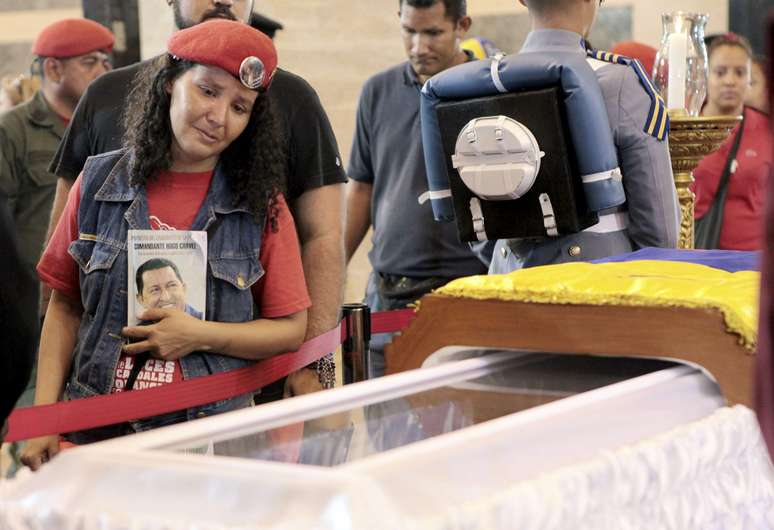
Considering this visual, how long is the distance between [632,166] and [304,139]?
0.76 metres

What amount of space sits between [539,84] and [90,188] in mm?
1065

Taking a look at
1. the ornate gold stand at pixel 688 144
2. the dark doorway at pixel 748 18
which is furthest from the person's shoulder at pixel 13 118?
the dark doorway at pixel 748 18

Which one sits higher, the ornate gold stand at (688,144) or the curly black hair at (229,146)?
the curly black hair at (229,146)

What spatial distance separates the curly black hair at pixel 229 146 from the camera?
2529mm

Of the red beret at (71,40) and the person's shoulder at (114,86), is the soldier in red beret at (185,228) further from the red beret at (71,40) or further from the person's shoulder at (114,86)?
the red beret at (71,40)

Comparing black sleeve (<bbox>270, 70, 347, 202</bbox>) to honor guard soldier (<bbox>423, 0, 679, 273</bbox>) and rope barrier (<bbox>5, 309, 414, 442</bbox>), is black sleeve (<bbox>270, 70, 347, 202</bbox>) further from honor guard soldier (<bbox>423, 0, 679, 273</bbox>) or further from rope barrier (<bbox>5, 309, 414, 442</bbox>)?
rope barrier (<bbox>5, 309, 414, 442</bbox>)

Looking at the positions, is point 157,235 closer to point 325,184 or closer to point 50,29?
point 325,184

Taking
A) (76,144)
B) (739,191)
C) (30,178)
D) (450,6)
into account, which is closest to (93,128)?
(76,144)

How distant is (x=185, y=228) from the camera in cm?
251

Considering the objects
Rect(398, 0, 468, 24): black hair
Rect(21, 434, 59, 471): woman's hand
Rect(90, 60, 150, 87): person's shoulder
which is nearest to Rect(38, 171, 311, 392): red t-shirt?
Rect(21, 434, 59, 471): woman's hand

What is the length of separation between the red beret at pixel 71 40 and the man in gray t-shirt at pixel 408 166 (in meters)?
1.27

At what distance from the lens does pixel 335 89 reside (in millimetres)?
5762

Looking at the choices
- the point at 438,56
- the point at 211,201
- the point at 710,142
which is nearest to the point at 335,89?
the point at 438,56

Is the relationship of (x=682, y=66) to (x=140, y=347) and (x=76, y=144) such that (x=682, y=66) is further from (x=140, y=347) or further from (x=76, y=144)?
(x=140, y=347)
